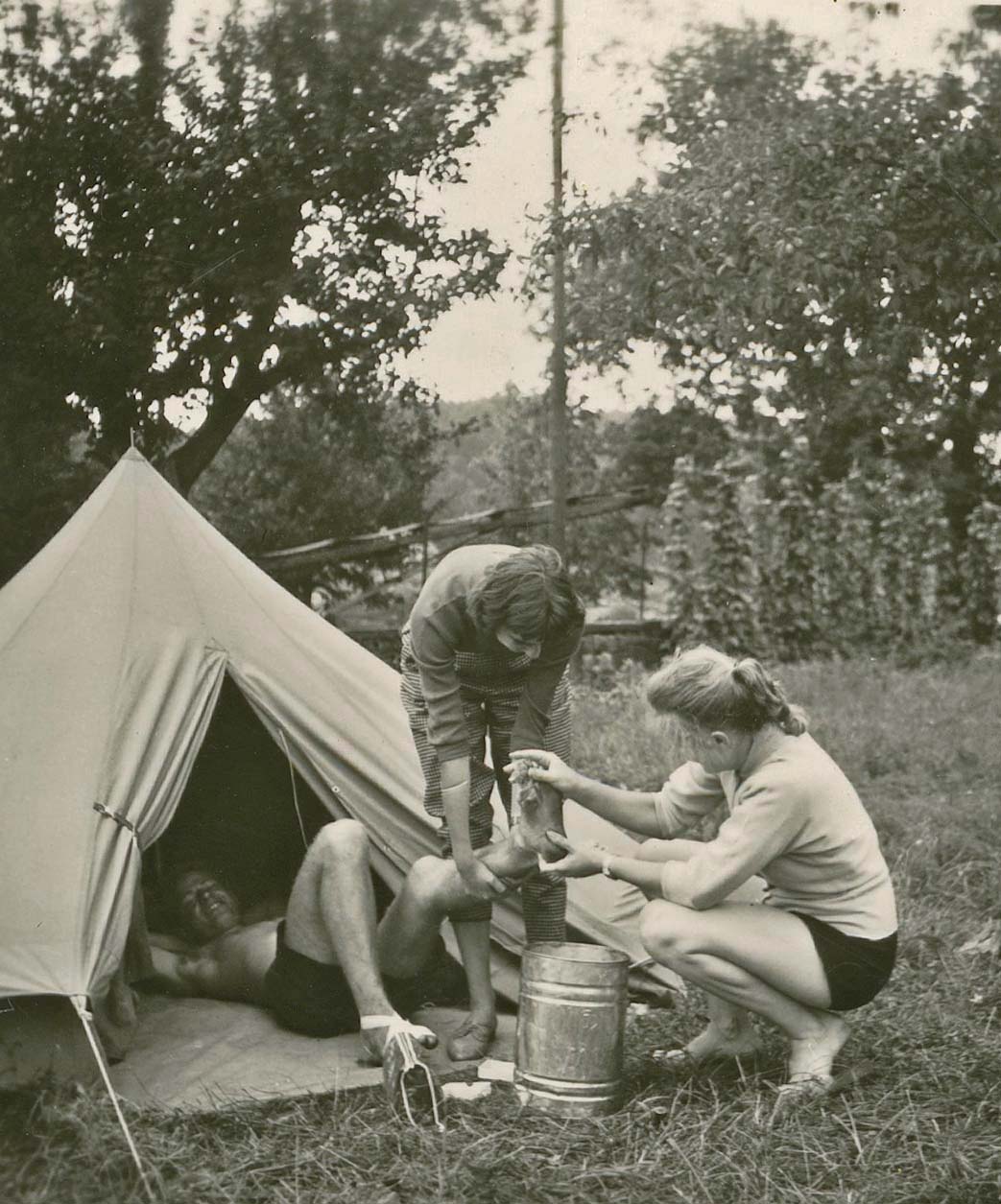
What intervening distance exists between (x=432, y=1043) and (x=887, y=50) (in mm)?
5433

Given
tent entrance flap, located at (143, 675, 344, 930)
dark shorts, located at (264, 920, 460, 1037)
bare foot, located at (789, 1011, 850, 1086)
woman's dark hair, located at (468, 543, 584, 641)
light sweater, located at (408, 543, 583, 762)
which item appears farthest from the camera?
tent entrance flap, located at (143, 675, 344, 930)

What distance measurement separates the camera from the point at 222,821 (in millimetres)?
4016

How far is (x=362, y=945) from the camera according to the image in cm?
315

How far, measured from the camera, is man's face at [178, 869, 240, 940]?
3.81 meters

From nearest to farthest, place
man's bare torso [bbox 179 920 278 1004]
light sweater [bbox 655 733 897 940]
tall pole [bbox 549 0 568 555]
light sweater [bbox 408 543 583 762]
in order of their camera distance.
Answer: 1. light sweater [bbox 655 733 897 940]
2. light sweater [bbox 408 543 583 762]
3. man's bare torso [bbox 179 920 278 1004]
4. tall pole [bbox 549 0 568 555]

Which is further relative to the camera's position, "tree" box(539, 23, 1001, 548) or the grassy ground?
"tree" box(539, 23, 1001, 548)

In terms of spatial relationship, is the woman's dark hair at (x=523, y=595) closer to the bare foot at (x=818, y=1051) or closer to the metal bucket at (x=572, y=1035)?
the metal bucket at (x=572, y=1035)

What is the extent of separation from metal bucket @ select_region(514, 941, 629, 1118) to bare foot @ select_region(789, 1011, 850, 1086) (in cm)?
40

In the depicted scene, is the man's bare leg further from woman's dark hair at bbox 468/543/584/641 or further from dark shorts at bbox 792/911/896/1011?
dark shorts at bbox 792/911/896/1011

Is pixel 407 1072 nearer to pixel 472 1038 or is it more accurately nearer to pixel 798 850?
pixel 472 1038

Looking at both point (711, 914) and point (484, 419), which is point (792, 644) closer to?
point (484, 419)

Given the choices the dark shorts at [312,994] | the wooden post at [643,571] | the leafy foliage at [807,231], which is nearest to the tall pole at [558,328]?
the leafy foliage at [807,231]

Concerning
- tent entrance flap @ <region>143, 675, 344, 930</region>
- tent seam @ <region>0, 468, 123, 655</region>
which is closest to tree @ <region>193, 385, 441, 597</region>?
tent seam @ <region>0, 468, 123, 655</region>

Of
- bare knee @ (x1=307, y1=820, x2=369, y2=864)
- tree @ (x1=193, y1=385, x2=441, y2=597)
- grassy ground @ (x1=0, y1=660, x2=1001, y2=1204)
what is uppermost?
tree @ (x1=193, y1=385, x2=441, y2=597)
